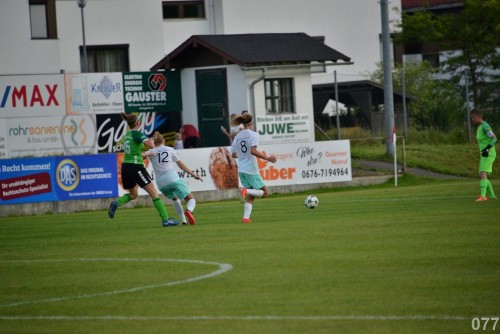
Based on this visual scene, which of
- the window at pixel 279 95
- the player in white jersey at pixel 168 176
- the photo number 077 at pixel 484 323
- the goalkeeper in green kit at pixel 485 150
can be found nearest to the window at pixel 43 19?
the window at pixel 279 95

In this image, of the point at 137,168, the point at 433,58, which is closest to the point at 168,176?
the point at 137,168

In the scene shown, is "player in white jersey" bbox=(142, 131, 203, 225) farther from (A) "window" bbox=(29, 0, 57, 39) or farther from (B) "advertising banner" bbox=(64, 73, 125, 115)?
(A) "window" bbox=(29, 0, 57, 39)

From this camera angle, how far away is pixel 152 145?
20938 millimetres

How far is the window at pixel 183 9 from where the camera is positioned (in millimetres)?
55362

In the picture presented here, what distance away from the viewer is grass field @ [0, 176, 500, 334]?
32.2 feet

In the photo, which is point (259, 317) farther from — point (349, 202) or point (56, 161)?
point (56, 161)

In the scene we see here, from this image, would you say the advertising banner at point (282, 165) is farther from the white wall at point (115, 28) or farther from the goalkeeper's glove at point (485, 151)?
the white wall at point (115, 28)

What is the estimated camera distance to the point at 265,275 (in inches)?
497

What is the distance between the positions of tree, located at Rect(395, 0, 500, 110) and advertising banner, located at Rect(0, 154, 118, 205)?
20.6 meters

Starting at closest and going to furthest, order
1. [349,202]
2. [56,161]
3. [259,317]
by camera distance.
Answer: [259,317]
[349,202]
[56,161]

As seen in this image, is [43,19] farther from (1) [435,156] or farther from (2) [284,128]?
(1) [435,156]

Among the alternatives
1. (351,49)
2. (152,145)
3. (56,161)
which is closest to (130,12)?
(351,49)

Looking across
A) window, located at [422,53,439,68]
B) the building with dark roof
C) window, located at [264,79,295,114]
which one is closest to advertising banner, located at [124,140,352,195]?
the building with dark roof

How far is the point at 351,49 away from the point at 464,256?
1846 inches
